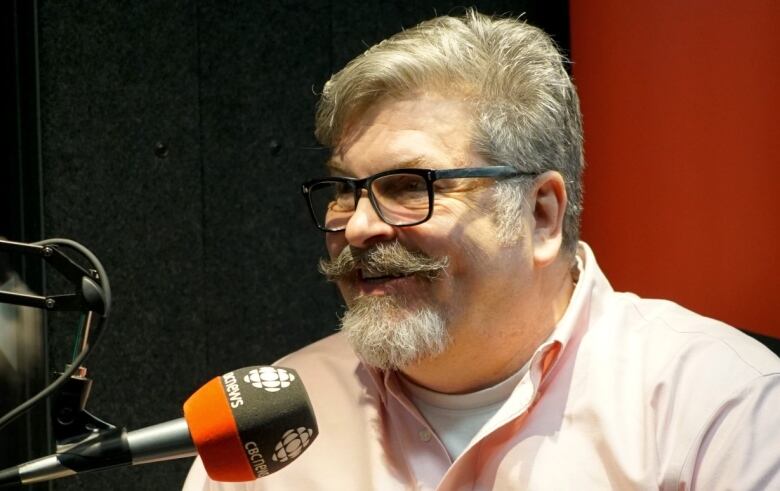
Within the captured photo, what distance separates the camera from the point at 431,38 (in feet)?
4.64

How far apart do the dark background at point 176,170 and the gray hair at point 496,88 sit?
50cm

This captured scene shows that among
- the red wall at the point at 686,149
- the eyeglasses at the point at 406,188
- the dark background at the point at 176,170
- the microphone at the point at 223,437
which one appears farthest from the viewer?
the dark background at the point at 176,170

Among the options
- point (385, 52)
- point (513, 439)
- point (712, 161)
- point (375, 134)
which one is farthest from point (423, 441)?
point (712, 161)

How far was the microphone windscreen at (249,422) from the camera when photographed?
2.91ft

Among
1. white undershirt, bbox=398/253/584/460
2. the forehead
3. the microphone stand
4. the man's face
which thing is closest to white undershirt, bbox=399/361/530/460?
white undershirt, bbox=398/253/584/460

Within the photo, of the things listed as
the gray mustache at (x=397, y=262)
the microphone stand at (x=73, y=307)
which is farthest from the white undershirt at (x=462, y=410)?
the microphone stand at (x=73, y=307)

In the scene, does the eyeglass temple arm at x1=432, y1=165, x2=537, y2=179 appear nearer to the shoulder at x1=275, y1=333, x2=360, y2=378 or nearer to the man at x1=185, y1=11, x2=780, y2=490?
the man at x1=185, y1=11, x2=780, y2=490

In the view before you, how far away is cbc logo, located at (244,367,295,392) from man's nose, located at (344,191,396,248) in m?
0.37

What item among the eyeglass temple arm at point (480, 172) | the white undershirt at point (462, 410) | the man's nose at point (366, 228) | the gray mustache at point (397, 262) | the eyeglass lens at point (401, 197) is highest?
the eyeglass temple arm at point (480, 172)

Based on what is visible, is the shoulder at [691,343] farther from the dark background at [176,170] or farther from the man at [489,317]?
the dark background at [176,170]

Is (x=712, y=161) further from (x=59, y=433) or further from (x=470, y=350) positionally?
(x=59, y=433)

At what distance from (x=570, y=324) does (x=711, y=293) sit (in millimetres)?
414

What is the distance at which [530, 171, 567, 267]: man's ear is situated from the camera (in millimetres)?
1389

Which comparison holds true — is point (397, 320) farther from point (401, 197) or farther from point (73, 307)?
point (73, 307)
